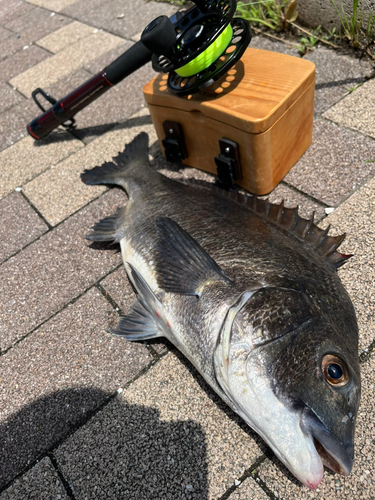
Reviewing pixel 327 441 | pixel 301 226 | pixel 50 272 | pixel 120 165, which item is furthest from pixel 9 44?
pixel 327 441

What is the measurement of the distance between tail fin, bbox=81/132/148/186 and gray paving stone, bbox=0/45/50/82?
346cm

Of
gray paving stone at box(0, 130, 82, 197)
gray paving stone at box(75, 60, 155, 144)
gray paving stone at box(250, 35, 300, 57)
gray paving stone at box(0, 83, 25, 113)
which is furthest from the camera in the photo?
gray paving stone at box(0, 83, 25, 113)

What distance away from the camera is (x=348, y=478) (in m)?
1.81

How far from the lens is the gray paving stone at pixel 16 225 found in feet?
11.2

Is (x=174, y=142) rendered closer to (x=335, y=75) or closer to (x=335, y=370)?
(x=335, y=75)

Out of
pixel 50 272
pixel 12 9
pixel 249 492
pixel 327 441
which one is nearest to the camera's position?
pixel 327 441

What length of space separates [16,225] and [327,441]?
3.23 metres

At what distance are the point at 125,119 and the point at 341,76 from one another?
2.42 m

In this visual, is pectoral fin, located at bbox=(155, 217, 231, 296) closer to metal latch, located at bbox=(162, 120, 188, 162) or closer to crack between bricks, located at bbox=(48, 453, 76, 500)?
crack between bricks, located at bbox=(48, 453, 76, 500)

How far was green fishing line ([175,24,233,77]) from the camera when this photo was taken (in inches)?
98.3

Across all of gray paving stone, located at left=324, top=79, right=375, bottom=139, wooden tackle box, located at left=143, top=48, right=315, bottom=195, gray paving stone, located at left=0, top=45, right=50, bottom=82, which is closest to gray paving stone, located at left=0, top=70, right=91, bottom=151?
gray paving stone, located at left=0, top=45, right=50, bottom=82

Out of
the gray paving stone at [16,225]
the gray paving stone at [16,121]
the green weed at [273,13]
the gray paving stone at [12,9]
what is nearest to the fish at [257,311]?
the gray paving stone at [16,225]

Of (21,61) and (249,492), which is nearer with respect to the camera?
(249,492)

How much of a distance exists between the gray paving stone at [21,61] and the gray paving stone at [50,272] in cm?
372
